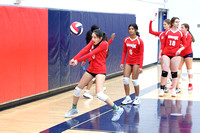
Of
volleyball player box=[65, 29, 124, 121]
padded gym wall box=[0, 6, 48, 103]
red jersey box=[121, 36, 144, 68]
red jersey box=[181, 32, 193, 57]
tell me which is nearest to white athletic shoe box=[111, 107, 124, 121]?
volleyball player box=[65, 29, 124, 121]

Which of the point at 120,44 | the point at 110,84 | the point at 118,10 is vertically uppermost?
the point at 118,10

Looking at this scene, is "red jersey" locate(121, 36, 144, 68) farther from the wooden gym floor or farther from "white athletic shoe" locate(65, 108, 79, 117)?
"white athletic shoe" locate(65, 108, 79, 117)

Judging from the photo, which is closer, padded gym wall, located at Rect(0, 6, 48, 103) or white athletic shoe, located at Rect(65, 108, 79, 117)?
white athletic shoe, located at Rect(65, 108, 79, 117)

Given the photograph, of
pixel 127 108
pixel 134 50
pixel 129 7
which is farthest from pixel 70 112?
pixel 129 7

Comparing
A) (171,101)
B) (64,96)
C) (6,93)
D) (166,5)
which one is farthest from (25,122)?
(166,5)

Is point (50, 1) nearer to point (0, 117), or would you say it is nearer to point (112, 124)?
point (0, 117)

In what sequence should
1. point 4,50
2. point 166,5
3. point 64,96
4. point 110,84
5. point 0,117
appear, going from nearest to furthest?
1. point 0,117
2. point 4,50
3. point 64,96
4. point 110,84
5. point 166,5

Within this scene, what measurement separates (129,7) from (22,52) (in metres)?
8.53

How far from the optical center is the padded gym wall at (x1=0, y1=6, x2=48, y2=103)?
350 inches

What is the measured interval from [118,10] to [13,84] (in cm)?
799

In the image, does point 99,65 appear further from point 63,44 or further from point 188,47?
point 188,47

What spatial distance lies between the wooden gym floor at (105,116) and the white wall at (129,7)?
2.48 m

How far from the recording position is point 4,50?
886 cm

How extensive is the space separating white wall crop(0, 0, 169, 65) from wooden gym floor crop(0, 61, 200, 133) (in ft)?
8.15
